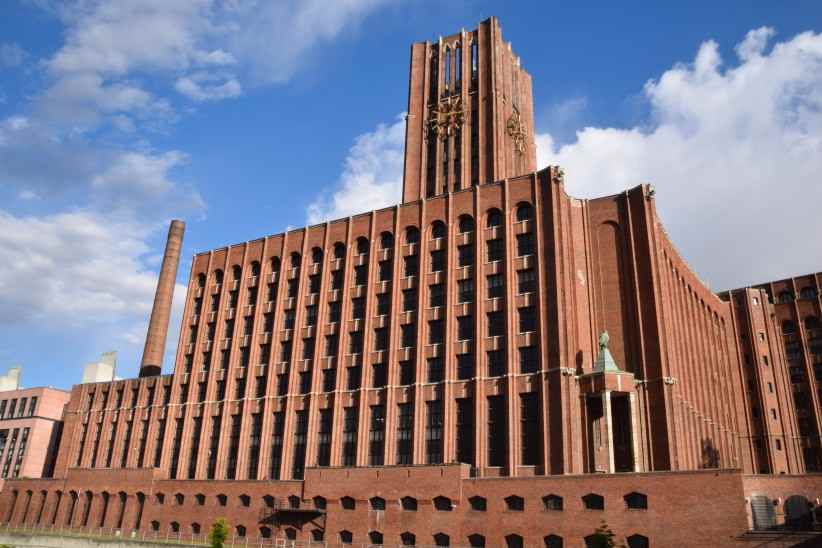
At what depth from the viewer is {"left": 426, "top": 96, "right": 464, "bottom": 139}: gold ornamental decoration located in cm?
8631

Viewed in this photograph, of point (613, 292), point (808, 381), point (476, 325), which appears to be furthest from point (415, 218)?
point (808, 381)

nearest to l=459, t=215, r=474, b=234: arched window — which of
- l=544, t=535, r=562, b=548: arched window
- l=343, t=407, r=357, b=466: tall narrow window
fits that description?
l=343, t=407, r=357, b=466: tall narrow window

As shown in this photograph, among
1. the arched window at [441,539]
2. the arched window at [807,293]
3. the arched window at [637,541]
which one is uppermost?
the arched window at [807,293]

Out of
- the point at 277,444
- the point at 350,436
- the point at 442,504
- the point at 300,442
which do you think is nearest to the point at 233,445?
the point at 277,444

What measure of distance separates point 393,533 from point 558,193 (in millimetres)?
31389

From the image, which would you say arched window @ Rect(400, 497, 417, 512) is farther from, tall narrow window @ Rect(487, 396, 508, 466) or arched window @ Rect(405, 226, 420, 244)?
arched window @ Rect(405, 226, 420, 244)

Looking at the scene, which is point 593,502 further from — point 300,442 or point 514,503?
point 300,442

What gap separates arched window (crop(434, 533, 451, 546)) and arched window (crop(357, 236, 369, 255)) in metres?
30.7

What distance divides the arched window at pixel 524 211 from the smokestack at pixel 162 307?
55.9m

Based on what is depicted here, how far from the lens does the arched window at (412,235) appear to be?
69.1 meters

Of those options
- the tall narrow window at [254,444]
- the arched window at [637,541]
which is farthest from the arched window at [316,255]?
the arched window at [637,541]

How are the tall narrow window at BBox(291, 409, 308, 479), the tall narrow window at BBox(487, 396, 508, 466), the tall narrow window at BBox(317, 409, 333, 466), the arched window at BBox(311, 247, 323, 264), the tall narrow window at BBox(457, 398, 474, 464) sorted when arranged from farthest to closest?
the arched window at BBox(311, 247, 323, 264)
the tall narrow window at BBox(291, 409, 308, 479)
the tall narrow window at BBox(317, 409, 333, 466)
the tall narrow window at BBox(457, 398, 474, 464)
the tall narrow window at BBox(487, 396, 508, 466)

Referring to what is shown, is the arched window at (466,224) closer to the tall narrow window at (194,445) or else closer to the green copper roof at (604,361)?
the green copper roof at (604,361)

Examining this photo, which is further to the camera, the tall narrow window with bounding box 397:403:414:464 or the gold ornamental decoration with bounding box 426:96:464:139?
the gold ornamental decoration with bounding box 426:96:464:139
